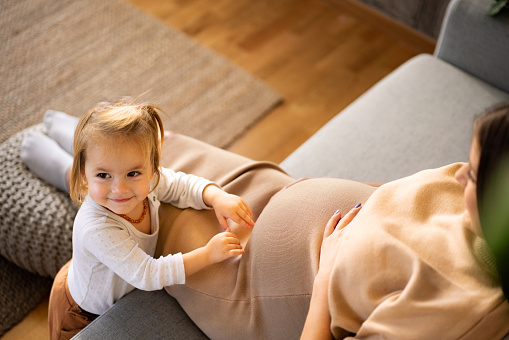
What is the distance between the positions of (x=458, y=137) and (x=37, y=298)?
1.45 metres

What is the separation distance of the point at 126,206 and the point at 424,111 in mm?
1021

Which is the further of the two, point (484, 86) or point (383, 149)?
point (484, 86)

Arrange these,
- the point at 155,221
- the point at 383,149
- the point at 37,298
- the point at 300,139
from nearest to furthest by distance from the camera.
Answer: the point at 155,221 → the point at 383,149 → the point at 37,298 → the point at 300,139

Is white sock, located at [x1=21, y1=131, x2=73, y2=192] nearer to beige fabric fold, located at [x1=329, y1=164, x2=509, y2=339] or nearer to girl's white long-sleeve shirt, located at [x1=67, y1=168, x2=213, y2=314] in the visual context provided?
girl's white long-sleeve shirt, located at [x1=67, y1=168, x2=213, y2=314]

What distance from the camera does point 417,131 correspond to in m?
1.65

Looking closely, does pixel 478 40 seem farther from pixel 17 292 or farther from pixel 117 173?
pixel 17 292

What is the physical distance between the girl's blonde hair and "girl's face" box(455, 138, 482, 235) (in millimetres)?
637

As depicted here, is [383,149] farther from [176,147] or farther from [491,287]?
[491,287]

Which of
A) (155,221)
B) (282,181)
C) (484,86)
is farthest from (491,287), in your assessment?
(484,86)

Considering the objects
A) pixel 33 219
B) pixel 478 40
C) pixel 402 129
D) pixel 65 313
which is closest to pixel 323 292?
pixel 65 313

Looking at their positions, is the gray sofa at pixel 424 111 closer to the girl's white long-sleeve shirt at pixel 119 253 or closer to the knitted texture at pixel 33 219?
the girl's white long-sleeve shirt at pixel 119 253

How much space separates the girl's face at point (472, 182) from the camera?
81 cm

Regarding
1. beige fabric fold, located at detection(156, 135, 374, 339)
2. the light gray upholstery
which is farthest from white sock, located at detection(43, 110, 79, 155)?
the light gray upholstery

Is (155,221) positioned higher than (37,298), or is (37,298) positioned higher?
(155,221)
